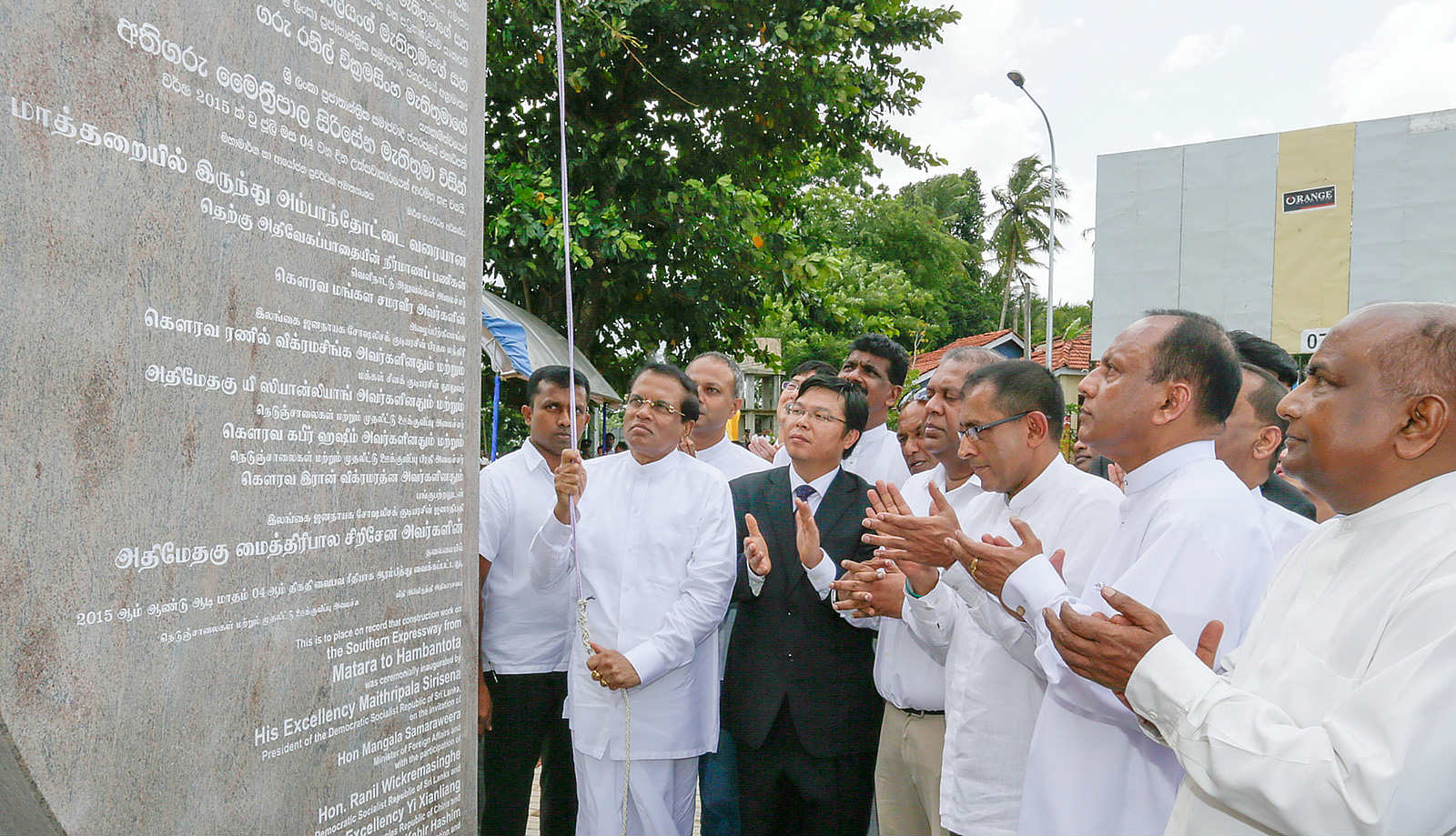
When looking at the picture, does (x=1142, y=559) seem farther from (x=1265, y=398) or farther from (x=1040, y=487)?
(x=1265, y=398)

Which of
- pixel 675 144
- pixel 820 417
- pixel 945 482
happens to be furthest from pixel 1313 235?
pixel 820 417

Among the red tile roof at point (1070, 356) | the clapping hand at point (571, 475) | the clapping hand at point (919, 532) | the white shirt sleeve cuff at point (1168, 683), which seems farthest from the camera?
the red tile roof at point (1070, 356)

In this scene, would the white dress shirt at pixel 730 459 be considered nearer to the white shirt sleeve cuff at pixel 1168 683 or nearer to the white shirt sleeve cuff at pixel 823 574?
the white shirt sleeve cuff at pixel 823 574

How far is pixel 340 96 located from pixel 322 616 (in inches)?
36.3

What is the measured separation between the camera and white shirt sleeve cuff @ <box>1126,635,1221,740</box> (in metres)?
1.72

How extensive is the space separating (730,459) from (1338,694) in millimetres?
3919

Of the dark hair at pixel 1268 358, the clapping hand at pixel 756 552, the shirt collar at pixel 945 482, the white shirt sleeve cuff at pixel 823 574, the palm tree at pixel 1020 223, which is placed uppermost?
the palm tree at pixel 1020 223

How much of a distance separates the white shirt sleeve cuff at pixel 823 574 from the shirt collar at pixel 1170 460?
4.30 feet

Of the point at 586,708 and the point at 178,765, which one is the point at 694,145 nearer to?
the point at 586,708

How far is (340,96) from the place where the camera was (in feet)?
5.49

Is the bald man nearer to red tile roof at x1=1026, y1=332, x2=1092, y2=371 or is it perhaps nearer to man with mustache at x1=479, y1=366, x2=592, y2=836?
man with mustache at x1=479, y1=366, x2=592, y2=836

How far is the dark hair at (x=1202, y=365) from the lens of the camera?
2582 millimetres

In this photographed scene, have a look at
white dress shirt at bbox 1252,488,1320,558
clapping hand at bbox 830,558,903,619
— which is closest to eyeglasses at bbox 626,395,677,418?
clapping hand at bbox 830,558,903,619

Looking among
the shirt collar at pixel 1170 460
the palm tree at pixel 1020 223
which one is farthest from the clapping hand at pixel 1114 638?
the palm tree at pixel 1020 223
